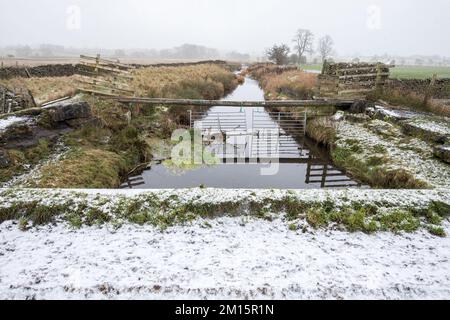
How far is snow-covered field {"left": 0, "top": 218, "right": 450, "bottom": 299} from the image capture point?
4465 mm

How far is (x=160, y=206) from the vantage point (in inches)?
264

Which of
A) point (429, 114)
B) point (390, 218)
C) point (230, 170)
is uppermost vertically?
point (429, 114)

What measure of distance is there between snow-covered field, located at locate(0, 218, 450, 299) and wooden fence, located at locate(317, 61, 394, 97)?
1364cm

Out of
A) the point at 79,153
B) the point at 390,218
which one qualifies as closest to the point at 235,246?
the point at 390,218

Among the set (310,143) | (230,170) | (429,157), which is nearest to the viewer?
(429,157)

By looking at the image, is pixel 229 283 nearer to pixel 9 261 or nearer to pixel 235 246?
pixel 235 246

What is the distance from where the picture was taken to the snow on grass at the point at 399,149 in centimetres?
924

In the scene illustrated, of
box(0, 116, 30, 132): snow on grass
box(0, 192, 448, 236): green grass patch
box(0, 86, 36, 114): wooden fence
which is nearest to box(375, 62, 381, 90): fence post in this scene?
box(0, 192, 448, 236): green grass patch

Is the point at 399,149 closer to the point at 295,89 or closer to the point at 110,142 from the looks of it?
the point at 110,142

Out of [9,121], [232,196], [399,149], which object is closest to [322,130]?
[399,149]

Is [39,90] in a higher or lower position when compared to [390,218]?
higher

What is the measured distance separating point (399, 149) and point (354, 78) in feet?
27.5

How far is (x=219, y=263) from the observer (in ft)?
16.6

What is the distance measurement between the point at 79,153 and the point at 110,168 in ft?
4.02
